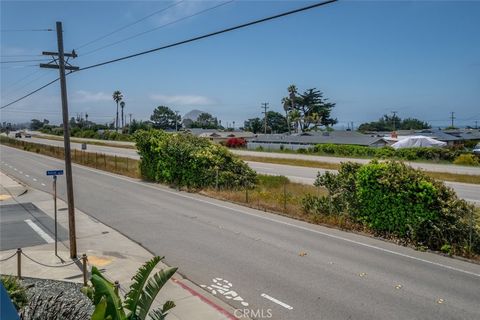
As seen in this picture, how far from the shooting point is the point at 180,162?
88.1 ft

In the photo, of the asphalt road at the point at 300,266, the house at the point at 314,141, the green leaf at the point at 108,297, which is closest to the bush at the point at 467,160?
the house at the point at 314,141

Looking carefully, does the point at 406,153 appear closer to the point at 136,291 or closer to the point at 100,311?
the point at 136,291

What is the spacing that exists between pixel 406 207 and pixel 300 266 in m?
4.60

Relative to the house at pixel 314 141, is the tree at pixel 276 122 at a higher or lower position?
higher

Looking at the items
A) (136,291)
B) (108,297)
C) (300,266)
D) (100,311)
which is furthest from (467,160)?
(100,311)

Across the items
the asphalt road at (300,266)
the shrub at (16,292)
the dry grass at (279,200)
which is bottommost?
the asphalt road at (300,266)

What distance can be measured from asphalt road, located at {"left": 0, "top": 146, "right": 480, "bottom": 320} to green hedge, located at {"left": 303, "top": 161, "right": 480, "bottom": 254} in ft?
2.31

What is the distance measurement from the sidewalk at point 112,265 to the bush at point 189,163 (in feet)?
27.8

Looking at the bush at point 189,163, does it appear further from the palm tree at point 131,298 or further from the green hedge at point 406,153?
the green hedge at point 406,153

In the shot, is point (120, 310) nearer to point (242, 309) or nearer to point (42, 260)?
point (242, 309)

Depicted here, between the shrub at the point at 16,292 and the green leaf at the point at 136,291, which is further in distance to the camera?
→ the shrub at the point at 16,292

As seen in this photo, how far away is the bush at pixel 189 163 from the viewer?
25.1m

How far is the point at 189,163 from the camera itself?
26.1m

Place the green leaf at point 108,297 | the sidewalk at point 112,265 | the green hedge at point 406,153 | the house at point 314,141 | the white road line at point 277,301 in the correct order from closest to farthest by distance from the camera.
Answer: the green leaf at point 108,297
the sidewalk at point 112,265
the white road line at point 277,301
the green hedge at point 406,153
the house at point 314,141
